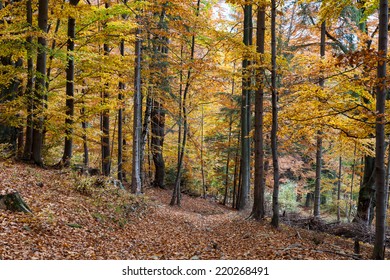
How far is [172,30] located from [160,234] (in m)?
9.04

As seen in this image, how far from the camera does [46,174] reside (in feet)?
33.5

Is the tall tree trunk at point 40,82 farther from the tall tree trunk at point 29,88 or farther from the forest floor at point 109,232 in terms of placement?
the forest floor at point 109,232

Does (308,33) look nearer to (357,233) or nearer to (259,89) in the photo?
(259,89)

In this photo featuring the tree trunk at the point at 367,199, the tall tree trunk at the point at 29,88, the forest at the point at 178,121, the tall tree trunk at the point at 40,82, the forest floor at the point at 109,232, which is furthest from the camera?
the tree trunk at the point at 367,199

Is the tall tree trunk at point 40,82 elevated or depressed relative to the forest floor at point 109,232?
elevated

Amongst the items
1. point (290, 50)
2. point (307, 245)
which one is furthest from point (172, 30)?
point (307, 245)

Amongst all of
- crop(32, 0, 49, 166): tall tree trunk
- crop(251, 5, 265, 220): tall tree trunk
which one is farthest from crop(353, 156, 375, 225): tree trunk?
crop(32, 0, 49, 166): tall tree trunk

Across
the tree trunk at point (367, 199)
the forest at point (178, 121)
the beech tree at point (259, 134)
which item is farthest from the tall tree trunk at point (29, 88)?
the tree trunk at point (367, 199)

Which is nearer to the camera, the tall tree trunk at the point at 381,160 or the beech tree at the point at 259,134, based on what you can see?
the tall tree trunk at the point at 381,160

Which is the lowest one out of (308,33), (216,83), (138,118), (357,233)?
(357,233)

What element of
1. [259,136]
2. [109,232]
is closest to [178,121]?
[259,136]

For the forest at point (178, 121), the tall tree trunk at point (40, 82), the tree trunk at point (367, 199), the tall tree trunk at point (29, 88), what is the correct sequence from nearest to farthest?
the forest at point (178, 121) → the tall tree trunk at point (29, 88) → the tall tree trunk at point (40, 82) → the tree trunk at point (367, 199)

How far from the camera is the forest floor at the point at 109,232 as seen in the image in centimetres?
593

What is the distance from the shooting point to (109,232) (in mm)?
7730
